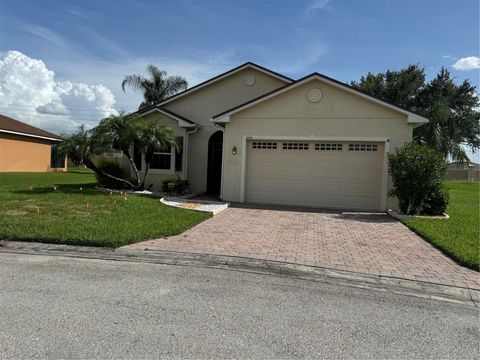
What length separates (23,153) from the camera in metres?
28.4

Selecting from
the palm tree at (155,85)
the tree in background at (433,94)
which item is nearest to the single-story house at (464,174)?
the tree in background at (433,94)

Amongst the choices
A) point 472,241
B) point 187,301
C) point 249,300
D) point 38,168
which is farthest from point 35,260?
point 38,168

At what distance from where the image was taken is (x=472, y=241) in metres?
7.75

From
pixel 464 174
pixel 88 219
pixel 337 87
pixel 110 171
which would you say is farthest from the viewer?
pixel 464 174

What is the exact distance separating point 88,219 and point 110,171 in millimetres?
7671

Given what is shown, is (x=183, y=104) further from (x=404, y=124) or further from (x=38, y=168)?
(x=38, y=168)

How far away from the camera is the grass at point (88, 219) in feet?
23.2

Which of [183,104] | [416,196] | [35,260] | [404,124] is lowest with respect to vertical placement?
[35,260]

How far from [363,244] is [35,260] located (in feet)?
19.7

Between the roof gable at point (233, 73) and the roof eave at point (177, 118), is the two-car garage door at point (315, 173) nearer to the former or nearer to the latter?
the roof eave at point (177, 118)

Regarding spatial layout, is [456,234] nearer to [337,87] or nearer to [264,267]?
[264,267]

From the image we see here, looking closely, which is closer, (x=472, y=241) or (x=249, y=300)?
(x=249, y=300)

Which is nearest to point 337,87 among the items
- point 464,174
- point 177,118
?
point 177,118

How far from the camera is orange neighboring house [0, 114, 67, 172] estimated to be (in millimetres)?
26481
